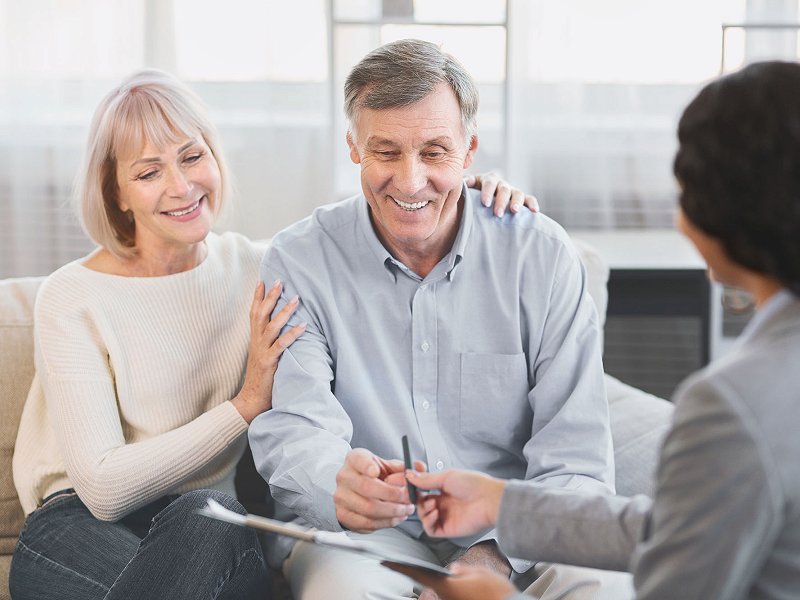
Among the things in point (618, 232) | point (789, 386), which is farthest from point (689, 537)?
point (618, 232)

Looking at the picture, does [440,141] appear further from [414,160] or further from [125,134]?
[125,134]

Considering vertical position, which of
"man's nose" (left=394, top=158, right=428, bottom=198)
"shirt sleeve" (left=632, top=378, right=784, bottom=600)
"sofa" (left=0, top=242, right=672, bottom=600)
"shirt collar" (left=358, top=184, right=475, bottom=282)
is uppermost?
"man's nose" (left=394, top=158, right=428, bottom=198)

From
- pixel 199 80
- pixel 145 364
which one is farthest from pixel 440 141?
pixel 199 80

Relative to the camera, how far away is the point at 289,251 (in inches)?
66.6

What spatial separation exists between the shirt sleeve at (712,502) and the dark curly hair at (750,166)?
0.13m

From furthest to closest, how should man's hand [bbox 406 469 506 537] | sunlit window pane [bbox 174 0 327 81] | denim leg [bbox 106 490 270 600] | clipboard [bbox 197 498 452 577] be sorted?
1. sunlit window pane [bbox 174 0 327 81]
2. denim leg [bbox 106 490 270 600]
3. man's hand [bbox 406 469 506 537]
4. clipboard [bbox 197 498 452 577]

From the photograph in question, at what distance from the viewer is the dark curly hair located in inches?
31.7

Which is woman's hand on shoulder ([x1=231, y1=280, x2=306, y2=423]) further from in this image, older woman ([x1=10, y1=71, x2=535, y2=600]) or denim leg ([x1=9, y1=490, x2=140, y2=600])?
denim leg ([x1=9, y1=490, x2=140, y2=600])

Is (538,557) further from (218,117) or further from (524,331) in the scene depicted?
(218,117)

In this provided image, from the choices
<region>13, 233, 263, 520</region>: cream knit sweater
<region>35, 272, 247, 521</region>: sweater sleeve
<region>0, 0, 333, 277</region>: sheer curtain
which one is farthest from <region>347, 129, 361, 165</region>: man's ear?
<region>0, 0, 333, 277</region>: sheer curtain

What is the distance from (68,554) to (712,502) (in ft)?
3.78

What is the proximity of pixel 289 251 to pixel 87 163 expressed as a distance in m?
0.43

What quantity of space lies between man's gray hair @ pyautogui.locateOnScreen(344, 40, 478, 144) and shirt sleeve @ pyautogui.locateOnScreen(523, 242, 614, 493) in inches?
13.4

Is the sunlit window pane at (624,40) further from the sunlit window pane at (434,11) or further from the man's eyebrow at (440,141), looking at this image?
the man's eyebrow at (440,141)
